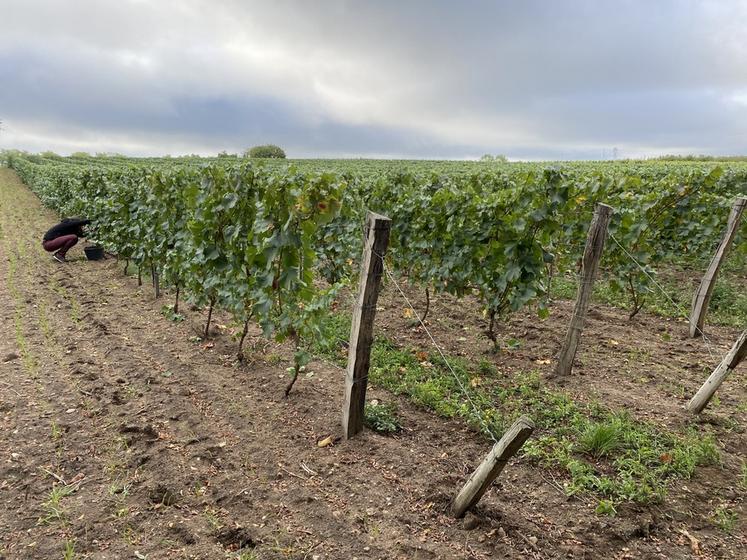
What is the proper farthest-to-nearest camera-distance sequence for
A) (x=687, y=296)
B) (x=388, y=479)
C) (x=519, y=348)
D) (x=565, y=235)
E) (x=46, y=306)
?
(x=687, y=296) < (x=46, y=306) < (x=565, y=235) < (x=519, y=348) < (x=388, y=479)

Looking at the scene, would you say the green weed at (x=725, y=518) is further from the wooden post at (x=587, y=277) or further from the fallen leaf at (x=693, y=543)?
the wooden post at (x=587, y=277)

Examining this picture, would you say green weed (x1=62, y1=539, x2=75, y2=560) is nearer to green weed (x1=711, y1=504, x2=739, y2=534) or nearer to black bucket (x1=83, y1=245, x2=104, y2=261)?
green weed (x1=711, y1=504, x2=739, y2=534)

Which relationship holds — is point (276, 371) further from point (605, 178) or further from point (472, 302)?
point (605, 178)

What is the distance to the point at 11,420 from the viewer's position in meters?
4.04

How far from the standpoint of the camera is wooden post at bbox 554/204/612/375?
4664 millimetres

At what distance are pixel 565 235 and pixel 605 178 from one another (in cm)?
87

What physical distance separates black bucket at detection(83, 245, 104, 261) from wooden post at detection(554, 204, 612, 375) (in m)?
10.4

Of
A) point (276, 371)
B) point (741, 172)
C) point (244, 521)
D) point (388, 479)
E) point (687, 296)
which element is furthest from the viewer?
point (741, 172)

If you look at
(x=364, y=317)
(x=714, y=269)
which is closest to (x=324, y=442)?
(x=364, y=317)

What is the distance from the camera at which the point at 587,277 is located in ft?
15.6

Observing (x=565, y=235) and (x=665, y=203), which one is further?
(x=665, y=203)

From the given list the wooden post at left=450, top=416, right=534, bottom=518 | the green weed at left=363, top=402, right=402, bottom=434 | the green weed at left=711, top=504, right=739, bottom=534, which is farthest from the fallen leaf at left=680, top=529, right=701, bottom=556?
the green weed at left=363, top=402, right=402, bottom=434

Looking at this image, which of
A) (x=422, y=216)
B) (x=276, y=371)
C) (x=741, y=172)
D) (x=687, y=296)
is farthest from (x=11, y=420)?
(x=741, y=172)

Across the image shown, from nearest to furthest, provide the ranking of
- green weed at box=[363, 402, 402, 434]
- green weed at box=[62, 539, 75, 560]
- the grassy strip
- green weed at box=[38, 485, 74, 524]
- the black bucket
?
green weed at box=[62, 539, 75, 560] < green weed at box=[38, 485, 74, 524] < the grassy strip < green weed at box=[363, 402, 402, 434] < the black bucket
